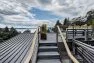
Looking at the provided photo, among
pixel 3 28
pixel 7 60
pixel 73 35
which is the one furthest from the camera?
pixel 3 28

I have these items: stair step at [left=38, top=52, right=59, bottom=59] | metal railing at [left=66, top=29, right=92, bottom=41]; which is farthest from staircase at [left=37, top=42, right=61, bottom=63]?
metal railing at [left=66, top=29, right=92, bottom=41]

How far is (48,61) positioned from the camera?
5836 mm

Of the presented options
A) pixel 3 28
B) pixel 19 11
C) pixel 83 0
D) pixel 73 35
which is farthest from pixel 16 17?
pixel 73 35

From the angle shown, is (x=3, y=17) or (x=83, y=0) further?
(x=83, y=0)

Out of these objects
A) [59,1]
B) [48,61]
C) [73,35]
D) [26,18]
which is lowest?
[48,61]

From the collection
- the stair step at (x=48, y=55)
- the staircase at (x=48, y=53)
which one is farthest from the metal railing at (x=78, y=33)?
the stair step at (x=48, y=55)

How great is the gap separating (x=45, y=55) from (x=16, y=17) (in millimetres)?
9799

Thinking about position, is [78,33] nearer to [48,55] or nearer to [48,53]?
[48,53]

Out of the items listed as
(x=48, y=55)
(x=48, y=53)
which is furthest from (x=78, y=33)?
(x=48, y=55)

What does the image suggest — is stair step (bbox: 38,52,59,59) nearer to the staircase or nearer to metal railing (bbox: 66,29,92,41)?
the staircase

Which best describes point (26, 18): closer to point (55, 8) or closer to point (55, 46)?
point (55, 8)

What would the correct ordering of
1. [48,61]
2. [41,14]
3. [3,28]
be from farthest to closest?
[41,14] < [3,28] < [48,61]

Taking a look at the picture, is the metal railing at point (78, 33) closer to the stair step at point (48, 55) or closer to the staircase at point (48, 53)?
the staircase at point (48, 53)

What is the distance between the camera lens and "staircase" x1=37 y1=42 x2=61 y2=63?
5.97m
